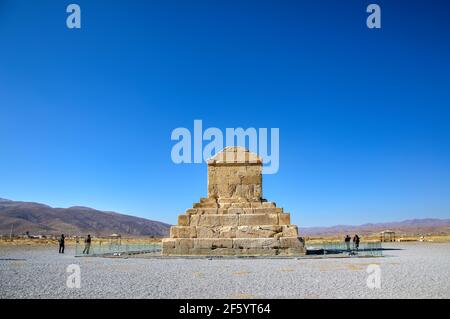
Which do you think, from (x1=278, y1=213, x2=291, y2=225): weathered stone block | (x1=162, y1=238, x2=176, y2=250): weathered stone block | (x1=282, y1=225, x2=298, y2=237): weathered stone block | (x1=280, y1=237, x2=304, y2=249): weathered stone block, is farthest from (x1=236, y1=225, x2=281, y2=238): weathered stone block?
(x1=162, y1=238, x2=176, y2=250): weathered stone block

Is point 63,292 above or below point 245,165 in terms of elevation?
below

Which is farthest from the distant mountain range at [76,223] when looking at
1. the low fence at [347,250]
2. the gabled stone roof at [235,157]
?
the gabled stone roof at [235,157]

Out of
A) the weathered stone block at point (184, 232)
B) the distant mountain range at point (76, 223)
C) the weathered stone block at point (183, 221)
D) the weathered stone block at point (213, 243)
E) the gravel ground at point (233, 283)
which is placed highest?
the weathered stone block at point (183, 221)

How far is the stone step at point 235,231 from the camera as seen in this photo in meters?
19.9

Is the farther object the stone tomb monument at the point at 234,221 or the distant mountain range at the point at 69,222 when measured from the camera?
the distant mountain range at the point at 69,222

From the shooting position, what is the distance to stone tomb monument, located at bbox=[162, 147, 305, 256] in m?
19.7

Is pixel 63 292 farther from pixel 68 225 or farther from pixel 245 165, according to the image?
pixel 68 225

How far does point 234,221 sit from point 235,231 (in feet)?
1.90

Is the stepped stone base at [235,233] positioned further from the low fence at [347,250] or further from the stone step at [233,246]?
the low fence at [347,250]

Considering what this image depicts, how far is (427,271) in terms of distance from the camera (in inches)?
496
